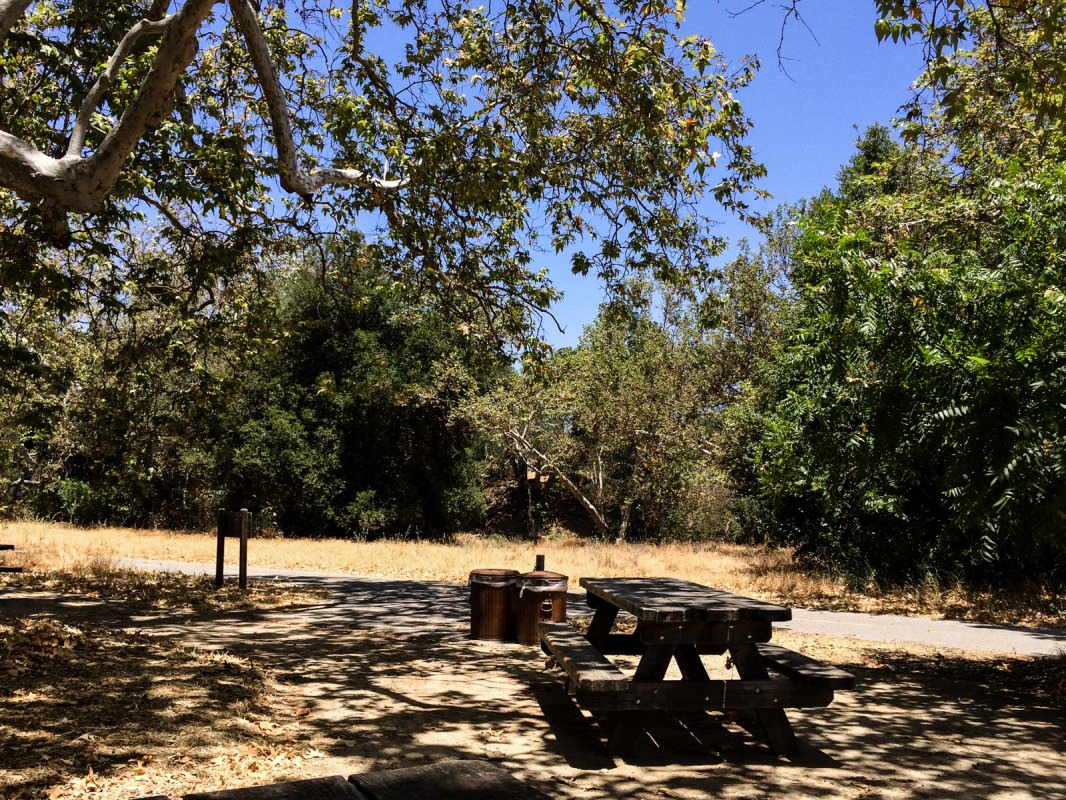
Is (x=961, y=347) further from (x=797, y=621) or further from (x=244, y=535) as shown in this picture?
(x=244, y=535)

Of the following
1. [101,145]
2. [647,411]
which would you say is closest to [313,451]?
[647,411]

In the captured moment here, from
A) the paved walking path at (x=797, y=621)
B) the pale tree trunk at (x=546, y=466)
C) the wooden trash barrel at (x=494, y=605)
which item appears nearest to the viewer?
A: the wooden trash barrel at (x=494, y=605)

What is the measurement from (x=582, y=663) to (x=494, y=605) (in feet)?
13.2

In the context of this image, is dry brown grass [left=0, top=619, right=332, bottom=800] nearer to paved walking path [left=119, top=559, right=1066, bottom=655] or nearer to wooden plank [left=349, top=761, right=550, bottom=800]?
wooden plank [left=349, top=761, right=550, bottom=800]

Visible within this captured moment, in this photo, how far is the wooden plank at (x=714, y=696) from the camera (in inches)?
213

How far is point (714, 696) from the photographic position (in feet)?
18.2

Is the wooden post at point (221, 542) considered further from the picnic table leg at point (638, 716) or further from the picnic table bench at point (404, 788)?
the picnic table bench at point (404, 788)

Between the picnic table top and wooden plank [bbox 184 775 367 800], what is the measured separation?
3.66 m

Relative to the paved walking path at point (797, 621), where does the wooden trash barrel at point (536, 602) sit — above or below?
above

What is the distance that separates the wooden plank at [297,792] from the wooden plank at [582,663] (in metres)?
3.46

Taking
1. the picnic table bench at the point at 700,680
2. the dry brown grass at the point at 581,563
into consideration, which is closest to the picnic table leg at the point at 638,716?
the picnic table bench at the point at 700,680

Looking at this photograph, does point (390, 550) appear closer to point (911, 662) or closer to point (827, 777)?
point (911, 662)

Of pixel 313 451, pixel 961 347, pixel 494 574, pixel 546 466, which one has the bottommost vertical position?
pixel 494 574

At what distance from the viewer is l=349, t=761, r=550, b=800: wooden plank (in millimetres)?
1896
